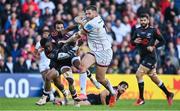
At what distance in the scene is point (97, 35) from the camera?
748 inches

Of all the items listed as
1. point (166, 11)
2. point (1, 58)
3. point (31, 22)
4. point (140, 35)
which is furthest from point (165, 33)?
point (140, 35)

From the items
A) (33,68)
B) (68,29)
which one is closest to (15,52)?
(33,68)

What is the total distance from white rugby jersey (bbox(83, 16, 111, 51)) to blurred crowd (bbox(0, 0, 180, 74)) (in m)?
8.09

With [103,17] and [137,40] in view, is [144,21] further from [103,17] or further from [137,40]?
[103,17]

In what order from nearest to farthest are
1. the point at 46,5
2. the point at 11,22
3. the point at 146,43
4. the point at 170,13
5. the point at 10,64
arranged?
the point at 146,43
the point at 10,64
the point at 11,22
the point at 46,5
the point at 170,13

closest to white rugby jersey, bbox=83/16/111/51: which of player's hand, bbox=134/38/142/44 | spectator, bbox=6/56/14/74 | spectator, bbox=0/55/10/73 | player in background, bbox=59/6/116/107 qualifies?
player in background, bbox=59/6/116/107

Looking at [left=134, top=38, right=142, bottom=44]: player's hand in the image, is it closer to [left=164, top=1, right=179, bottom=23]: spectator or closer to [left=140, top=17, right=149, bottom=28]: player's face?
[left=140, top=17, right=149, bottom=28]: player's face

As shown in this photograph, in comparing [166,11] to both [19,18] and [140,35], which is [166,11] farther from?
[140,35]

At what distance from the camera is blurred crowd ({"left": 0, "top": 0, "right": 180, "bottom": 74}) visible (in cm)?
2735

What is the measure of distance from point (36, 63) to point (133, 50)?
15.2 feet

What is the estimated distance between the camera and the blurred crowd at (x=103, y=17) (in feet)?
89.7

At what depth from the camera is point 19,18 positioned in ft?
94.0

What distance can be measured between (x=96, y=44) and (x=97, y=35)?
236 mm

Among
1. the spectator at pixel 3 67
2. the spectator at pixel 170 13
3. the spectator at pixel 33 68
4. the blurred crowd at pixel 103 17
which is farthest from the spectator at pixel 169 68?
the spectator at pixel 3 67
